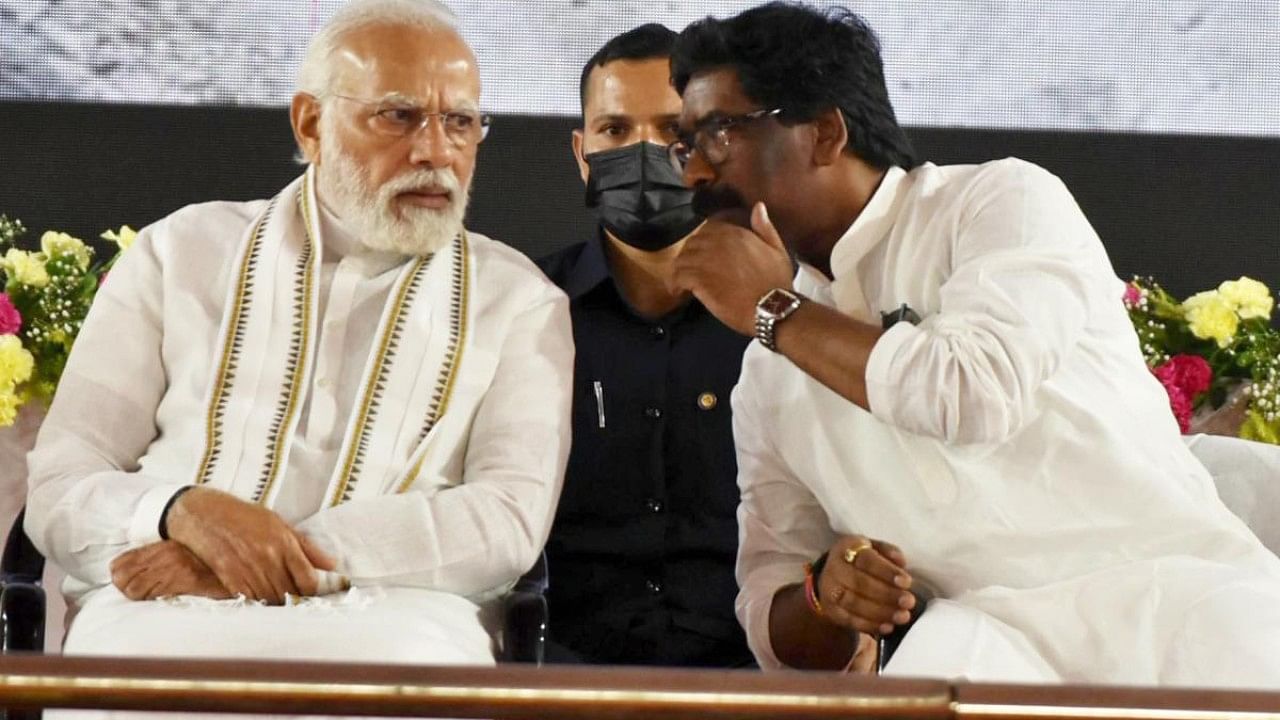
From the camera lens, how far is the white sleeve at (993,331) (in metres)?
2.98

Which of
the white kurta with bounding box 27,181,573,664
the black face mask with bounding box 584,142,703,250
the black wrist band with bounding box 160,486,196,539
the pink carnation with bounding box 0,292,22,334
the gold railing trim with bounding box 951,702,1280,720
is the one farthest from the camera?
the pink carnation with bounding box 0,292,22,334

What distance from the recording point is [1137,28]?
5199 mm

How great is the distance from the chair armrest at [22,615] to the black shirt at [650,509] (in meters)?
1.12

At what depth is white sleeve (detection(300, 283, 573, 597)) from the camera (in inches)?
130

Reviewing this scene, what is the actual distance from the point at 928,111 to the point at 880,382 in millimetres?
2320

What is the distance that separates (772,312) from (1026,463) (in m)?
0.49

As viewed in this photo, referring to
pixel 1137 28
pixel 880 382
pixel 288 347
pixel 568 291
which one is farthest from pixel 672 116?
pixel 1137 28

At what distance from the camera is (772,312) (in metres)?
3.17

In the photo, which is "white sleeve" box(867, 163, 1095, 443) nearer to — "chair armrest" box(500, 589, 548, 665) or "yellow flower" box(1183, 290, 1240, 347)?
"chair armrest" box(500, 589, 548, 665)

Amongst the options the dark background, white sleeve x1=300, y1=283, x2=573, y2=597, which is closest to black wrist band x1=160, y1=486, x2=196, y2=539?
white sleeve x1=300, y1=283, x2=573, y2=597

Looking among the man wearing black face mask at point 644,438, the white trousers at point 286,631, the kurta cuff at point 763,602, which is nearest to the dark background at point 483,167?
the man wearing black face mask at point 644,438

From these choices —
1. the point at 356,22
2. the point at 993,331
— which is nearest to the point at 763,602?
the point at 993,331

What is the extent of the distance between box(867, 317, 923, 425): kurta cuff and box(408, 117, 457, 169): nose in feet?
3.49

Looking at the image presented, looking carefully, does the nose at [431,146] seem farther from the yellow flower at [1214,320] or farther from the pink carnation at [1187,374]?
the yellow flower at [1214,320]
